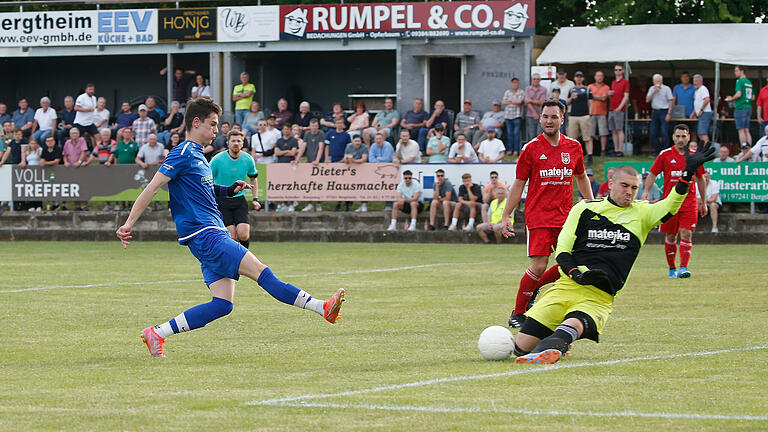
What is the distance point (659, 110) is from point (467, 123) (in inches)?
177

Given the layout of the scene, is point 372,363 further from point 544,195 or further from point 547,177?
point 547,177

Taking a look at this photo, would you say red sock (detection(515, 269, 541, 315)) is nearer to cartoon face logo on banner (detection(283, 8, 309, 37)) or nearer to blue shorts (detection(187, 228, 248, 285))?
blue shorts (detection(187, 228, 248, 285))

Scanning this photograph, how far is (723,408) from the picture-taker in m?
6.38

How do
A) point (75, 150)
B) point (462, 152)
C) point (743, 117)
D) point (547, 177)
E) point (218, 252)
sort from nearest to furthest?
1. point (218, 252)
2. point (547, 177)
3. point (743, 117)
4. point (462, 152)
5. point (75, 150)

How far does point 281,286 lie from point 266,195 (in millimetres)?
19340

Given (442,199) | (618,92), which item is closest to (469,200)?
(442,199)

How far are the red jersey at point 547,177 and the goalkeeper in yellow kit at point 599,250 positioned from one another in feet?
7.31

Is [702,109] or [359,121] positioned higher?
[702,109]

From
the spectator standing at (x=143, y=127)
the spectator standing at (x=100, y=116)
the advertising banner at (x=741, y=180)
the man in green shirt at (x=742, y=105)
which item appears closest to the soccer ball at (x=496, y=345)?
the advertising banner at (x=741, y=180)

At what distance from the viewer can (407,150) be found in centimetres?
2698

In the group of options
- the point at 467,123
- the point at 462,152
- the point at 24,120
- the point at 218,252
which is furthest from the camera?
the point at 24,120

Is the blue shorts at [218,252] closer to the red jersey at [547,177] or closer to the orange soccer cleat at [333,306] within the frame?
the orange soccer cleat at [333,306]

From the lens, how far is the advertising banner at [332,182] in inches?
1061

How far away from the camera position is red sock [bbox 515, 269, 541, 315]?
10.6 m
